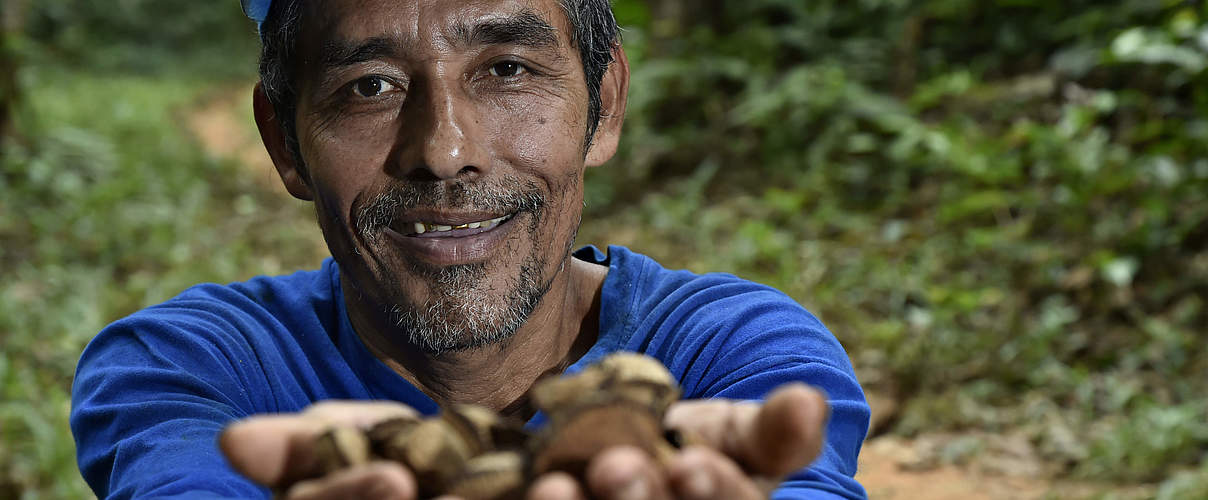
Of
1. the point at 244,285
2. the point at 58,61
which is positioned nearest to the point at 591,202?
the point at 244,285

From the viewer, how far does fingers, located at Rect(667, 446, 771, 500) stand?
2.81ft

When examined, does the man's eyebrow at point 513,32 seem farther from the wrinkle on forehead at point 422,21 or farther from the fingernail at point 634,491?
the fingernail at point 634,491

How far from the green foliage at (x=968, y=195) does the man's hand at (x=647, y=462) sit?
2.81 meters

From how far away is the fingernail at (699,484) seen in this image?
855mm

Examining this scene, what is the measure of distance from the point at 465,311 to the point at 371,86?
38 cm

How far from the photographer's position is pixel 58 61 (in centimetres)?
1294

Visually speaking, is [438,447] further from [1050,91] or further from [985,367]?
[1050,91]

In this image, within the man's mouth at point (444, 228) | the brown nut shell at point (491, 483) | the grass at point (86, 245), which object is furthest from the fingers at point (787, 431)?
the grass at point (86, 245)

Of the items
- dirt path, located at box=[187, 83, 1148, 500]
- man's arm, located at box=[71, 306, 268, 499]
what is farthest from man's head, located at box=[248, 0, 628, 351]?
dirt path, located at box=[187, 83, 1148, 500]

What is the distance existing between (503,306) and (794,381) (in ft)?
1.57

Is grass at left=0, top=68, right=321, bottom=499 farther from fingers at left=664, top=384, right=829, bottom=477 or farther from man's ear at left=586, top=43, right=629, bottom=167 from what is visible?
fingers at left=664, top=384, right=829, bottom=477

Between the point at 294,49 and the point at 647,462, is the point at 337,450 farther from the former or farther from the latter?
the point at 294,49

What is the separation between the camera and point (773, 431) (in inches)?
35.7

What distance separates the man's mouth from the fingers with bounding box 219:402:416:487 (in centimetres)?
60
